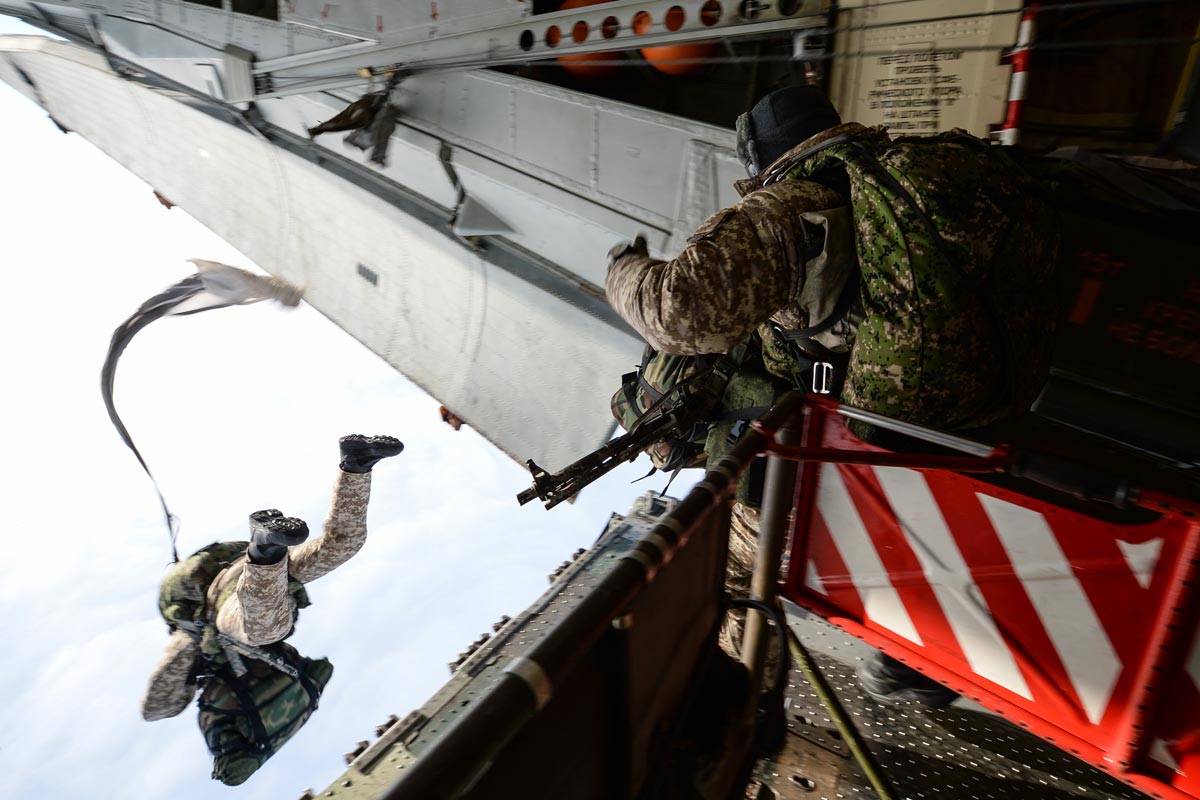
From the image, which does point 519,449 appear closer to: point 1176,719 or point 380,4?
point 380,4

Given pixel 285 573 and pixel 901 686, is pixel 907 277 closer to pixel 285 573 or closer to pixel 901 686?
pixel 901 686

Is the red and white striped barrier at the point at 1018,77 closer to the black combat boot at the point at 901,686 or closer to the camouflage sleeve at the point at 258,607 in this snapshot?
the black combat boot at the point at 901,686

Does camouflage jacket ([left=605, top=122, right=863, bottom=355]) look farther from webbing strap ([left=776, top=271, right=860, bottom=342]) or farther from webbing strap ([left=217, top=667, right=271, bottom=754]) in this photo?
webbing strap ([left=217, top=667, right=271, bottom=754])

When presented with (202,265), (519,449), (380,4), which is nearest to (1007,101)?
(519,449)

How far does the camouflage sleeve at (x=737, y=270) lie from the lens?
1664mm

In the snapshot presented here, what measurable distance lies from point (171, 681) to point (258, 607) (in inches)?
32.2

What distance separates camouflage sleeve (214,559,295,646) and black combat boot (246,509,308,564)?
0.06 metres

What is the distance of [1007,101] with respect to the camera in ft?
6.91

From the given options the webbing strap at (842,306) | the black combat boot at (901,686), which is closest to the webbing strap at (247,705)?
the black combat boot at (901,686)

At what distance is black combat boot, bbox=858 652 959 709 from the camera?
2169 millimetres

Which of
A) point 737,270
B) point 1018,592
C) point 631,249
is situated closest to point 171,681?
point 631,249

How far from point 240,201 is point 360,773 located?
502cm

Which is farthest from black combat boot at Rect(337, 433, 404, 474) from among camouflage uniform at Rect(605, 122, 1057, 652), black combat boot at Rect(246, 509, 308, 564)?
camouflage uniform at Rect(605, 122, 1057, 652)

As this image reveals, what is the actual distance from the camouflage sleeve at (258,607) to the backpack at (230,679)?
13 centimetres
